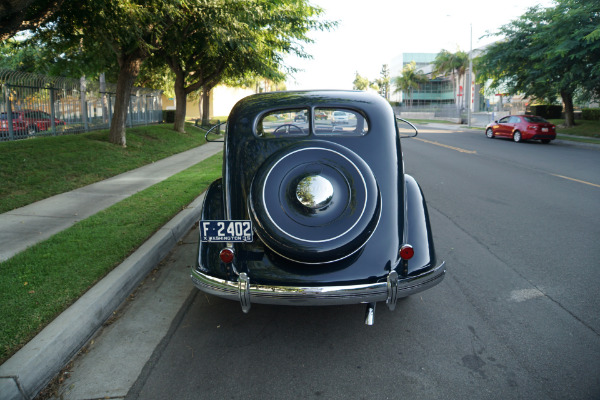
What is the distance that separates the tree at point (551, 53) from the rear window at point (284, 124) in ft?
61.4

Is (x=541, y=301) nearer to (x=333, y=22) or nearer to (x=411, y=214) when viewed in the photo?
(x=411, y=214)

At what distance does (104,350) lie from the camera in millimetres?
3533

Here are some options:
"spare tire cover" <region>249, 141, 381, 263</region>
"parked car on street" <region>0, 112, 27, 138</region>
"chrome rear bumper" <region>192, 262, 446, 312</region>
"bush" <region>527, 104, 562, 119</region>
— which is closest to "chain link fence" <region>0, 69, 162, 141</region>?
"parked car on street" <region>0, 112, 27, 138</region>

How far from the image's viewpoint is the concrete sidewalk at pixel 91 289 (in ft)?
9.72

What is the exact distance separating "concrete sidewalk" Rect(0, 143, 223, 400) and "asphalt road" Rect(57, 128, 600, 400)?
59 cm

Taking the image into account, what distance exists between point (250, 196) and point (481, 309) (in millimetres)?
2273

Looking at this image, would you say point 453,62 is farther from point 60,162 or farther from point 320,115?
point 320,115

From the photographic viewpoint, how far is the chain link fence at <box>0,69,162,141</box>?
14.1 m

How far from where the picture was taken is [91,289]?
4164 millimetres

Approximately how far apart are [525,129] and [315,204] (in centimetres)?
2242

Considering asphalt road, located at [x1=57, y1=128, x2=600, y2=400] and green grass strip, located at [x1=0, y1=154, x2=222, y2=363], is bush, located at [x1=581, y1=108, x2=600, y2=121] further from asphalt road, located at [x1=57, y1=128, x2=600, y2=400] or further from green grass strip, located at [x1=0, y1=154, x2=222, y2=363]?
green grass strip, located at [x1=0, y1=154, x2=222, y2=363]

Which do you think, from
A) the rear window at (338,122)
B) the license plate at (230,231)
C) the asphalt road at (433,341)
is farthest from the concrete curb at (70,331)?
the rear window at (338,122)

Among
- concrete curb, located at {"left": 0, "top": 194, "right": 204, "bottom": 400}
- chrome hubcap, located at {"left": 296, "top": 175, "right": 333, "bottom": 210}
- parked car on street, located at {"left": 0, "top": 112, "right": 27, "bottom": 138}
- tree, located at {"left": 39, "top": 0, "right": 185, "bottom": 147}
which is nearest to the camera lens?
concrete curb, located at {"left": 0, "top": 194, "right": 204, "bottom": 400}

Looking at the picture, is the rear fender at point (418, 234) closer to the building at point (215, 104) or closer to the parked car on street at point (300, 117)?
the parked car on street at point (300, 117)
